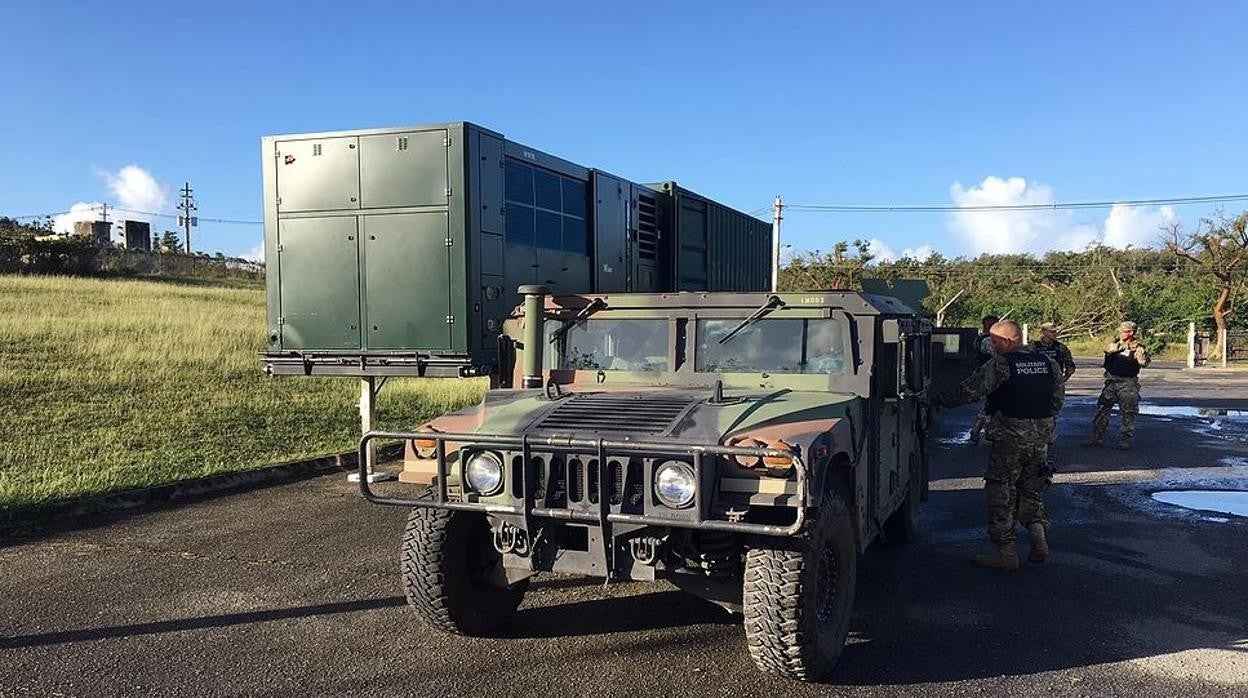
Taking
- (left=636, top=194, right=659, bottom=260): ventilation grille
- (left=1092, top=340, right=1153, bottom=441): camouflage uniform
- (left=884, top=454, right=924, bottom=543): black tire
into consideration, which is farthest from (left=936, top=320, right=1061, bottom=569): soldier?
(left=1092, top=340, right=1153, bottom=441): camouflage uniform

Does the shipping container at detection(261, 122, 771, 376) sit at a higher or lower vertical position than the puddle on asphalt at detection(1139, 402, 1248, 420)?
higher

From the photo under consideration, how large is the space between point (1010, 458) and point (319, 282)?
5.43 metres

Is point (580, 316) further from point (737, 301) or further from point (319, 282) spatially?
point (319, 282)

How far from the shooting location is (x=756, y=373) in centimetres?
475

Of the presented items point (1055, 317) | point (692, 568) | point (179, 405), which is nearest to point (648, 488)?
point (692, 568)

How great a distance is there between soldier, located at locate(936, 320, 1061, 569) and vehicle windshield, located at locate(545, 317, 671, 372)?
72.0 inches

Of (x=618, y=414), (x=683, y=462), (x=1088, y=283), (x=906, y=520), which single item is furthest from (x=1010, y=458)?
(x=1088, y=283)

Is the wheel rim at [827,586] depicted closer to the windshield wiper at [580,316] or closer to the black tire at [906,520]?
the windshield wiper at [580,316]

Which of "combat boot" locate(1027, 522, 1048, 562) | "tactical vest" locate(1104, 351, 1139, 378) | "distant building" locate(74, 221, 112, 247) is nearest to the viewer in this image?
"combat boot" locate(1027, 522, 1048, 562)

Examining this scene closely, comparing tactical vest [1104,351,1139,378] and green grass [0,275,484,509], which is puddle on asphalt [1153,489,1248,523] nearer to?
tactical vest [1104,351,1139,378]

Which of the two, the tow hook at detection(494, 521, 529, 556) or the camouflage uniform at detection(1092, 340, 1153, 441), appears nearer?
the tow hook at detection(494, 521, 529, 556)

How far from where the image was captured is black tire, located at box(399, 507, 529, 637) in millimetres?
4113

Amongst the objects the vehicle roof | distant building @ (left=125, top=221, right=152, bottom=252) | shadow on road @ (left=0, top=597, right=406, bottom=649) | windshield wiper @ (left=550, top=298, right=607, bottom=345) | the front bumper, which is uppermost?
distant building @ (left=125, top=221, right=152, bottom=252)

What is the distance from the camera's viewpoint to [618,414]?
4.10 meters
